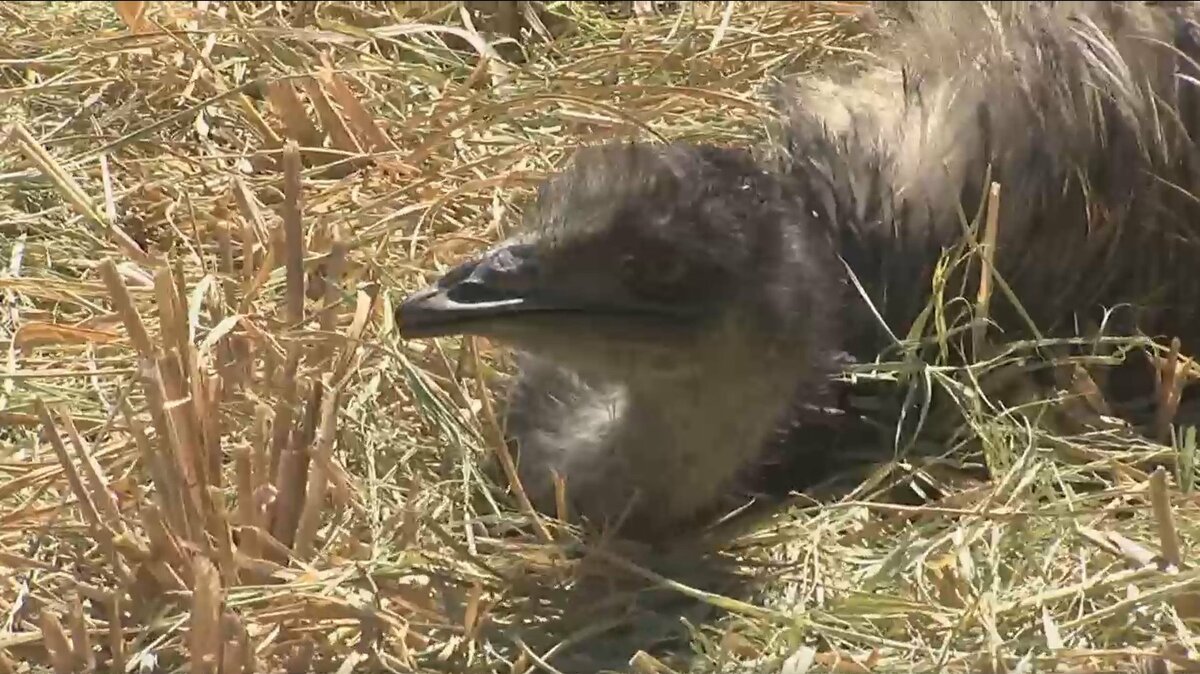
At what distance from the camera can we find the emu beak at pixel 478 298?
1831 mm

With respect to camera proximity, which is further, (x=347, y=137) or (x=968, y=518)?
(x=347, y=137)

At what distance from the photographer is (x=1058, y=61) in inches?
98.3

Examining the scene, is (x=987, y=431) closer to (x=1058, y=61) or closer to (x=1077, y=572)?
(x=1077, y=572)

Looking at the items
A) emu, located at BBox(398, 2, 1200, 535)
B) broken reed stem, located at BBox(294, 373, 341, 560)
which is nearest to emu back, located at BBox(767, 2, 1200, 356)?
emu, located at BBox(398, 2, 1200, 535)

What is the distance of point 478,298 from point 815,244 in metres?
0.48

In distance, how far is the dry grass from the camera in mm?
1794

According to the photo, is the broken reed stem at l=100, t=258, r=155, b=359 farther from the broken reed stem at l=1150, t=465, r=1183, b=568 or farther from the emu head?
the broken reed stem at l=1150, t=465, r=1183, b=568

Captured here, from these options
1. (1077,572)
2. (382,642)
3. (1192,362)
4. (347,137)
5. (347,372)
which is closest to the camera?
(382,642)

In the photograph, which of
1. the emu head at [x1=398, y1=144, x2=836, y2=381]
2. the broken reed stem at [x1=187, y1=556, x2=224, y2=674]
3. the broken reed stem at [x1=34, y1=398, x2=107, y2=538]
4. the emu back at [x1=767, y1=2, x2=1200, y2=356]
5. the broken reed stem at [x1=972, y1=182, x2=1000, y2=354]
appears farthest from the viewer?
the emu back at [x1=767, y1=2, x2=1200, y2=356]

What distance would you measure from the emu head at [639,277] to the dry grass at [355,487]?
211 mm

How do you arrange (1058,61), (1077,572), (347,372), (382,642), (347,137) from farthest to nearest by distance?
(347,137), (1058,61), (347,372), (1077,572), (382,642)

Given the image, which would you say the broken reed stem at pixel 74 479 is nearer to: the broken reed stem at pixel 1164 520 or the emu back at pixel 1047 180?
the emu back at pixel 1047 180

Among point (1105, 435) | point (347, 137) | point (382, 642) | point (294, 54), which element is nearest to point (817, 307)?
point (1105, 435)

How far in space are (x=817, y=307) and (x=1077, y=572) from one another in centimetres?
41
